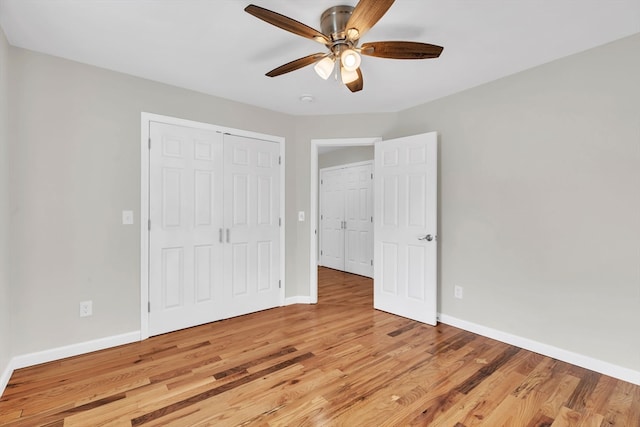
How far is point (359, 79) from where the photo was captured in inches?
88.3

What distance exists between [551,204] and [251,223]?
289 cm

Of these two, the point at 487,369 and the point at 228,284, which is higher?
the point at 228,284

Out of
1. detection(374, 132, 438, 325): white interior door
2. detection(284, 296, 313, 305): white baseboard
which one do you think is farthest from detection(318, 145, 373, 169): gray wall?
detection(284, 296, 313, 305): white baseboard

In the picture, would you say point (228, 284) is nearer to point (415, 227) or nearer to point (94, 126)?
point (94, 126)

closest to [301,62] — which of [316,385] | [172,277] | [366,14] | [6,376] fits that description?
[366,14]

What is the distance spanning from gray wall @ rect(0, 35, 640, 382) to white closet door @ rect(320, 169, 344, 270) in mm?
2977

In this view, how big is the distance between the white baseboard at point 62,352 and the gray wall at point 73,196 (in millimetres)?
49

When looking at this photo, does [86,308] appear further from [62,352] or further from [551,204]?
[551,204]

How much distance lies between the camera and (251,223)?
3.54m

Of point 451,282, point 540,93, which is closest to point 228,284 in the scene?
point 451,282

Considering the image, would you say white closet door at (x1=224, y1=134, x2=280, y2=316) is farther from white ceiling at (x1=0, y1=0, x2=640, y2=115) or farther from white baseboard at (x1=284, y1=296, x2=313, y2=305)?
white ceiling at (x1=0, y1=0, x2=640, y2=115)

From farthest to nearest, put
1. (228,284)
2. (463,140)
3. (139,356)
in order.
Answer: (228,284) < (463,140) < (139,356)

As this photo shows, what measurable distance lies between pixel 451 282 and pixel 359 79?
226 centimetres

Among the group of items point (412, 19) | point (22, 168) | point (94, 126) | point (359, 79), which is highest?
point (412, 19)
